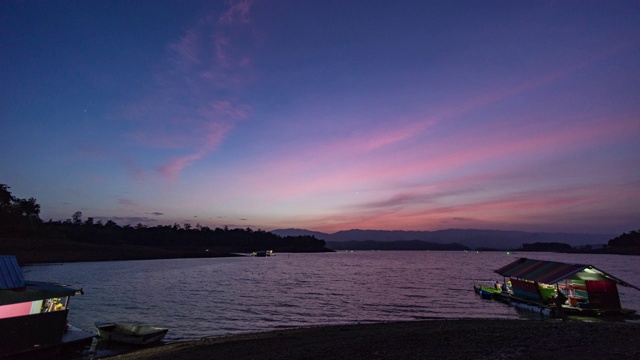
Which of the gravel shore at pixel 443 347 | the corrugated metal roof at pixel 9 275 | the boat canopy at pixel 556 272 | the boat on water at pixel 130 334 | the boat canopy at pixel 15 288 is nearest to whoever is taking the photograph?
the gravel shore at pixel 443 347

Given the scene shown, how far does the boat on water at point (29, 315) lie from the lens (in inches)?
759

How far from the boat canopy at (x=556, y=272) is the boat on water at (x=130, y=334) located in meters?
37.5

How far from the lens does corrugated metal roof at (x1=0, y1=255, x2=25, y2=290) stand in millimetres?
19364

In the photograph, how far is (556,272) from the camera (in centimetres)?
3794

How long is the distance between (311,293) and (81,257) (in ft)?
427

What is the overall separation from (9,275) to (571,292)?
1968 inches

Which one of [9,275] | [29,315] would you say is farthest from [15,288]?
[29,315]

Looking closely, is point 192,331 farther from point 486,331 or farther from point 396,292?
point 396,292

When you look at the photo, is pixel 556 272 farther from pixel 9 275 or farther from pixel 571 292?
pixel 9 275

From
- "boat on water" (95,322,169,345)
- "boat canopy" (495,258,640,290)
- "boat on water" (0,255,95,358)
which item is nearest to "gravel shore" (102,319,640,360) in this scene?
"boat on water" (95,322,169,345)

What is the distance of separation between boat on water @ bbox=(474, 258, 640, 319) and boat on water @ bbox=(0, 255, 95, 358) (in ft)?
140

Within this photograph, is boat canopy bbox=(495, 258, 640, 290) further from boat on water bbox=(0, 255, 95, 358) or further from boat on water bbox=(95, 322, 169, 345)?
boat on water bbox=(0, 255, 95, 358)

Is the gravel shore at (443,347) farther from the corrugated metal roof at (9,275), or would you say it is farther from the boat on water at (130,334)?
the corrugated metal roof at (9,275)

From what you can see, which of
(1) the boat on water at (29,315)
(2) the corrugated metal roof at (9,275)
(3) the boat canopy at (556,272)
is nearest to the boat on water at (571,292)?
(3) the boat canopy at (556,272)
